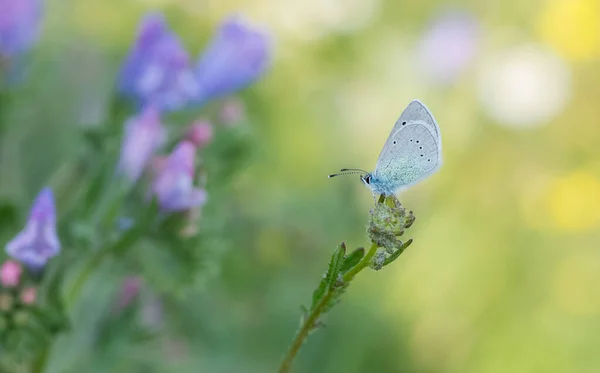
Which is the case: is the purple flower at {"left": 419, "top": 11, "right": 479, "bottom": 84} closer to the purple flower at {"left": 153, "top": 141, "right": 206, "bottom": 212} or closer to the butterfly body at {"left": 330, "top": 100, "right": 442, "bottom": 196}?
the purple flower at {"left": 153, "top": 141, "right": 206, "bottom": 212}

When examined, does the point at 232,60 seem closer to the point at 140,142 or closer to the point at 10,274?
the point at 140,142

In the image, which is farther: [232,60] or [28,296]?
[232,60]

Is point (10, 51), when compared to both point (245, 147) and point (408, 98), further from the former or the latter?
point (408, 98)

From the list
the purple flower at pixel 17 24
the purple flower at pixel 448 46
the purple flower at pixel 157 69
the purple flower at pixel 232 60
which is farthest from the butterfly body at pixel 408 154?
the purple flower at pixel 448 46

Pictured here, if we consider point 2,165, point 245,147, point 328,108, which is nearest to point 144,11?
point 328,108

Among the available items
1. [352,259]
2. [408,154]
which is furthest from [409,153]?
[352,259]
